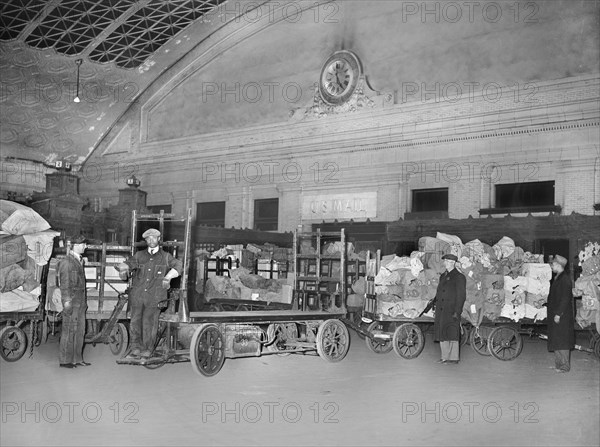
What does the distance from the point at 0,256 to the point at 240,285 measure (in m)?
7.01

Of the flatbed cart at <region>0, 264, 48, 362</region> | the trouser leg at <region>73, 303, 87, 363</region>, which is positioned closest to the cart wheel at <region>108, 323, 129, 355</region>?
the trouser leg at <region>73, 303, 87, 363</region>

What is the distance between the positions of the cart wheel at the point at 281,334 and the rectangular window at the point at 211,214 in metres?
15.4

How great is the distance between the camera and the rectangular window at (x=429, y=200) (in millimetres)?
20484

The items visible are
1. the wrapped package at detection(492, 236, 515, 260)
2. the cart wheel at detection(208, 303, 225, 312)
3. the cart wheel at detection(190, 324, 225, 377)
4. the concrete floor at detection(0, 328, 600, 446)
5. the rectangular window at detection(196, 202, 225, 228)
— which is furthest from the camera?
the rectangular window at detection(196, 202, 225, 228)

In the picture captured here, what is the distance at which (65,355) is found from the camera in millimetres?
9336

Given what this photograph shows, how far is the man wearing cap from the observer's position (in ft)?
30.2

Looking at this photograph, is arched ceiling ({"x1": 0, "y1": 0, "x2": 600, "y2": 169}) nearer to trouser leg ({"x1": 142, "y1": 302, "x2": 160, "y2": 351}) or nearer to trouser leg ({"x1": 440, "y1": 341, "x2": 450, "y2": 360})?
trouser leg ({"x1": 440, "y1": 341, "x2": 450, "y2": 360})

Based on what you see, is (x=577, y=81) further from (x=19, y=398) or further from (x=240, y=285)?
(x=19, y=398)

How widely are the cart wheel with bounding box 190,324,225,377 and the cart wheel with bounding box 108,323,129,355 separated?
2213mm

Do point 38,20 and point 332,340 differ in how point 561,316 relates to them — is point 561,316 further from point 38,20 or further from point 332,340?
point 38,20

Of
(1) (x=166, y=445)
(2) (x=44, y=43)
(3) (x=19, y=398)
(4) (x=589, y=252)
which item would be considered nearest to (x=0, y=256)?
(3) (x=19, y=398)

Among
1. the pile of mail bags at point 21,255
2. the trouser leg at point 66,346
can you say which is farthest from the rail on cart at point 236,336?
the pile of mail bags at point 21,255
